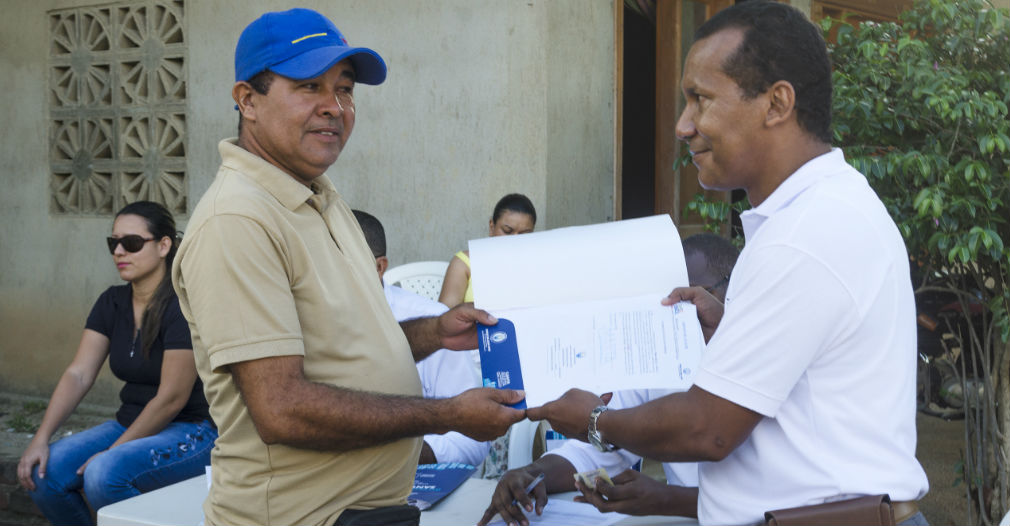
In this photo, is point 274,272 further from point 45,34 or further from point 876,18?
point 876,18

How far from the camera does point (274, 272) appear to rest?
182cm

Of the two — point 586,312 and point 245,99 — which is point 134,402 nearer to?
point 245,99

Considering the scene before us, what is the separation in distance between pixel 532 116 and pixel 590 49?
60cm

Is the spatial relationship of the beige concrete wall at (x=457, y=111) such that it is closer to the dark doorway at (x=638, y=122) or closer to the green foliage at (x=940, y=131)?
the dark doorway at (x=638, y=122)

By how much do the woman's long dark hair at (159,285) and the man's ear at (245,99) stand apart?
2.17 m

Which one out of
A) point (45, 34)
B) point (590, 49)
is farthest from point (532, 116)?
point (45, 34)

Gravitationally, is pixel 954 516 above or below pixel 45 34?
below

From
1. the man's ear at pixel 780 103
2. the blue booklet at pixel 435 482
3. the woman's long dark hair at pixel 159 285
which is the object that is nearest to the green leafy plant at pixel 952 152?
the blue booklet at pixel 435 482

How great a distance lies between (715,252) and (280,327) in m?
1.62

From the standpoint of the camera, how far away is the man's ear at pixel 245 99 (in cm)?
205

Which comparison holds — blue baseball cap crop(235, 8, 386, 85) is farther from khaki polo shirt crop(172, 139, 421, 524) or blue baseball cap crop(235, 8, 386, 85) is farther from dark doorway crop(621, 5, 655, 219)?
dark doorway crop(621, 5, 655, 219)

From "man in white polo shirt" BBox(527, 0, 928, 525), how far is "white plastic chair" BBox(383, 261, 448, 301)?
12.4 ft

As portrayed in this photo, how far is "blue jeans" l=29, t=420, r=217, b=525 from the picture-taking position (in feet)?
12.3

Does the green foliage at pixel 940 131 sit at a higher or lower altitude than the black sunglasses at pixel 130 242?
higher
